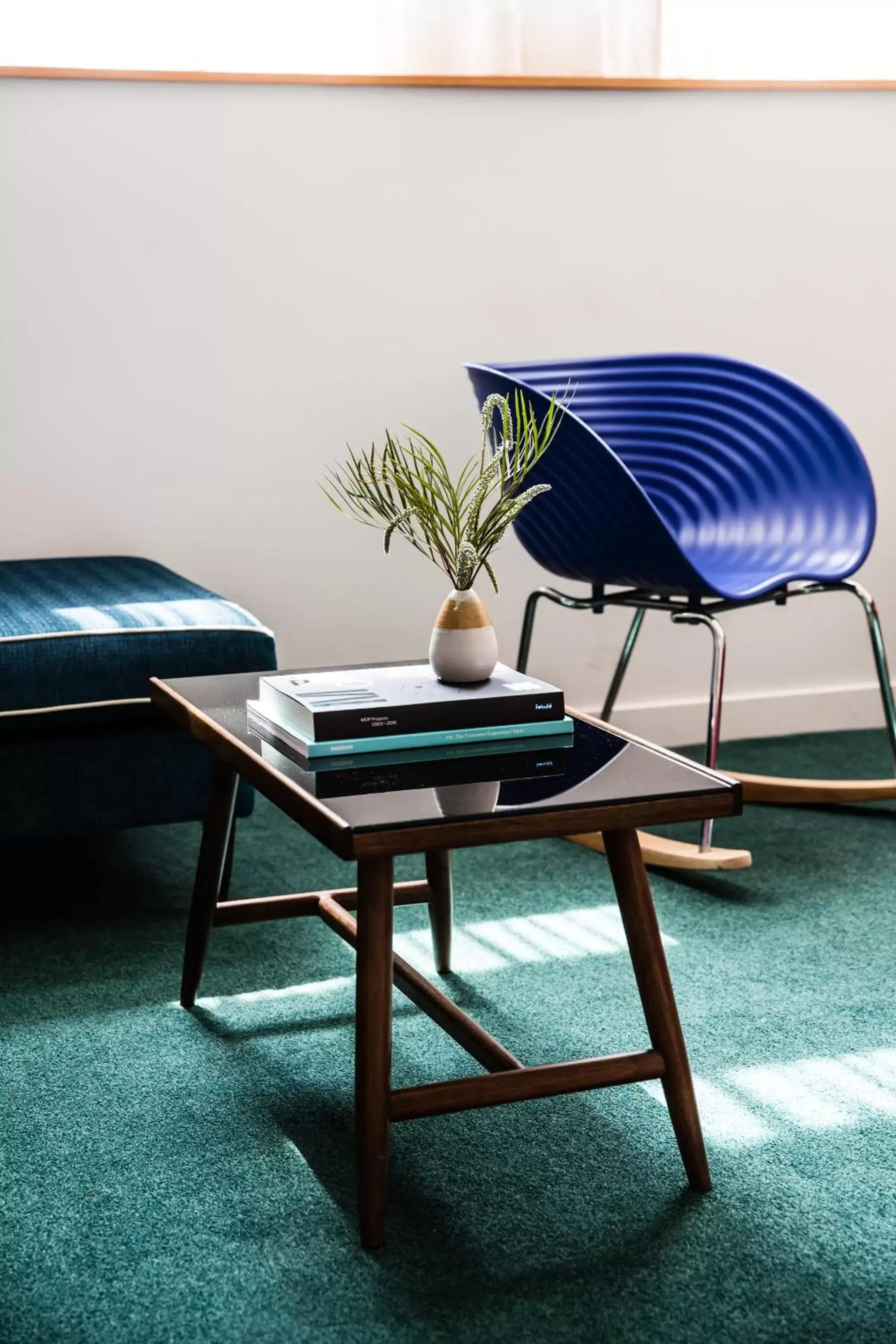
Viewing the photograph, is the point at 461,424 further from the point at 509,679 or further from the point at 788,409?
the point at 509,679

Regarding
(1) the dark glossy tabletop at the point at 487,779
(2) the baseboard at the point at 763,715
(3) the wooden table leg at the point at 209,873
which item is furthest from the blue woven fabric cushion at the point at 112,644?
(2) the baseboard at the point at 763,715

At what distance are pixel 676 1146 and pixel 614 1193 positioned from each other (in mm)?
114

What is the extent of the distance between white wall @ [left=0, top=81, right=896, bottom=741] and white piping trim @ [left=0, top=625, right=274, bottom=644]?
31.6 inches

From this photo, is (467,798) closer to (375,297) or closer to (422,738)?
(422,738)

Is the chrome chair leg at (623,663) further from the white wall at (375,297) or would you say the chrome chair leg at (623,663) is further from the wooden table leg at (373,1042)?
the wooden table leg at (373,1042)

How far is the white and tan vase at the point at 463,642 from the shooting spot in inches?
58.1

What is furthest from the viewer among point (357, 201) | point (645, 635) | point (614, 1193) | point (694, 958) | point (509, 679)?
point (645, 635)

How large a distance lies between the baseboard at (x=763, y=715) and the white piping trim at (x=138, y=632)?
4.00ft

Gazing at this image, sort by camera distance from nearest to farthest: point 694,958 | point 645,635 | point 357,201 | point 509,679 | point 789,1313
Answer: point 789,1313, point 509,679, point 694,958, point 357,201, point 645,635

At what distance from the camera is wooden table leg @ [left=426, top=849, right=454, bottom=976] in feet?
5.86

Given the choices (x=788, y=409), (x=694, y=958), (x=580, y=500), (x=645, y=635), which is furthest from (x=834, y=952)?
(x=645, y=635)

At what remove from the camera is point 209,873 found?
5.53 ft

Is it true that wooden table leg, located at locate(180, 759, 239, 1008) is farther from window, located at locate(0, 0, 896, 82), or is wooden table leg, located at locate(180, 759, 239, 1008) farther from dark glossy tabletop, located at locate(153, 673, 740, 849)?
window, located at locate(0, 0, 896, 82)

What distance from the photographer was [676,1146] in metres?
1.41
